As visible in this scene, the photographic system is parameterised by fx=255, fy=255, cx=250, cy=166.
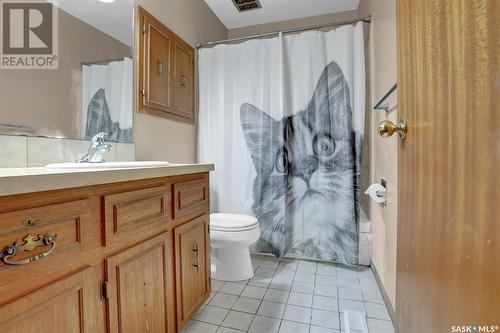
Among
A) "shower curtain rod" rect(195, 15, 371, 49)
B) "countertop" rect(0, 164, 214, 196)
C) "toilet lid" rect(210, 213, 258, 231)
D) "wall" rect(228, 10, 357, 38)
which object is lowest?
"toilet lid" rect(210, 213, 258, 231)

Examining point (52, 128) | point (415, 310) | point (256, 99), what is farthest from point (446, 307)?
point (256, 99)

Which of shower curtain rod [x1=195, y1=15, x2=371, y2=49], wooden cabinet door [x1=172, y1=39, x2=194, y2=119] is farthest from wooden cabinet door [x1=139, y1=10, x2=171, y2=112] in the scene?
shower curtain rod [x1=195, y1=15, x2=371, y2=49]

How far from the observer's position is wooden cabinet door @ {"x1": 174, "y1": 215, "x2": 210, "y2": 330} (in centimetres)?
119

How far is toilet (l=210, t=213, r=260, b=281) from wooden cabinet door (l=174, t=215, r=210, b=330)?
0.32 m

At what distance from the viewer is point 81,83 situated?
1.30 meters

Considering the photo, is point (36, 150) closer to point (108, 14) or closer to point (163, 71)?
point (108, 14)

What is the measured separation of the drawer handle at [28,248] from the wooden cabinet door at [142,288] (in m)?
0.21

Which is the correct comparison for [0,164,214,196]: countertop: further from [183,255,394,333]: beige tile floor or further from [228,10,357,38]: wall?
[228,10,357,38]: wall

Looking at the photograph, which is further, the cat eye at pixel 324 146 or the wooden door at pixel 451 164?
the cat eye at pixel 324 146

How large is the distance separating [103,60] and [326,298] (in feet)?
6.46

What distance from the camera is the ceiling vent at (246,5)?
2.39 metres

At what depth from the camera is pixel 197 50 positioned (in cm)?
238

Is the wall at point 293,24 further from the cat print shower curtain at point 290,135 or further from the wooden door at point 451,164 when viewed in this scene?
the wooden door at point 451,164

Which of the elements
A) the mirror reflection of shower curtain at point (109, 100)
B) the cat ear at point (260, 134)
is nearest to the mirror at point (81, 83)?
the mirror reflection of shower curtain at point (109, 100)
